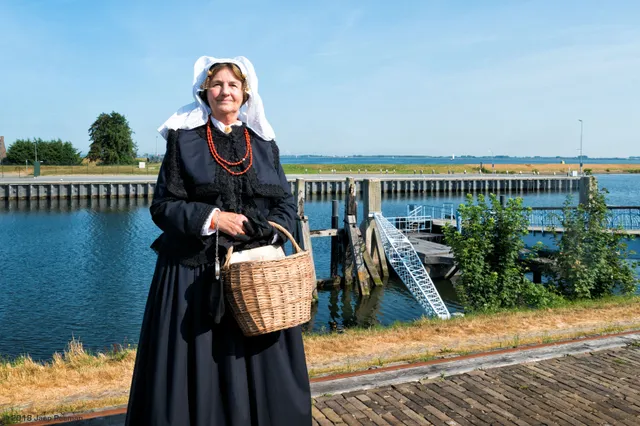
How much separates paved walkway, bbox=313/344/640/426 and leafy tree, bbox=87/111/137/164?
219 ft

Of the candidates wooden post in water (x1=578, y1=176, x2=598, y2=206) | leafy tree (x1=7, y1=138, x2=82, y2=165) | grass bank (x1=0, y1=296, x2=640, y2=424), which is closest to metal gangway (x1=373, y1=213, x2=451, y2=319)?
wooden post in water (x1=578, y1=176, x2=598, y2=206)

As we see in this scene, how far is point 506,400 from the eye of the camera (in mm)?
4449

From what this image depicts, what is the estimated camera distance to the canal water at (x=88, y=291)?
43.0ft

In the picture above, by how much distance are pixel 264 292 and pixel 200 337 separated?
372 millimetres

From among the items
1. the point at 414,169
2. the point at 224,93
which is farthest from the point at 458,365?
the point at 414,169

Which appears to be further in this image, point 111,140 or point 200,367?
point 111,140

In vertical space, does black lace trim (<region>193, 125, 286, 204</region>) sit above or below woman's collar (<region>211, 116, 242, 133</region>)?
below

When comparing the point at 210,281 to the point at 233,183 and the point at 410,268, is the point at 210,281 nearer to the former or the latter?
the point at 233,183

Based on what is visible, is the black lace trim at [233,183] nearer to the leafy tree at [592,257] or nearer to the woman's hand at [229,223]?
the woman's hand at [229,223]

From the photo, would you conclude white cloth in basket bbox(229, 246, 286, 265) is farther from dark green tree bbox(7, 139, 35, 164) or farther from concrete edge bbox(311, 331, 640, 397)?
dark green tree bbox(7, 139, 35, 164)

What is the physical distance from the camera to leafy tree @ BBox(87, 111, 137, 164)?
68750 millimetres

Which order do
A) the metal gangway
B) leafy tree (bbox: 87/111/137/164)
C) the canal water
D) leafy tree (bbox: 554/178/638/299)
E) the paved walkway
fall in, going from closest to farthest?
the paved walkway → leafy tree (bbox: 554/178/638/299) → the canal water → the metal gangway → leafy tree (bbox: 87/111/137/164)

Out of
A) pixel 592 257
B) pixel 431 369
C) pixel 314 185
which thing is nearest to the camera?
pixel 431 369

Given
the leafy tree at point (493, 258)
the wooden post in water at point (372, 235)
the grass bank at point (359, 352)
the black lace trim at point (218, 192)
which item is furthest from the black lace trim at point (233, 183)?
the wooden post in water at point (372, 235)
